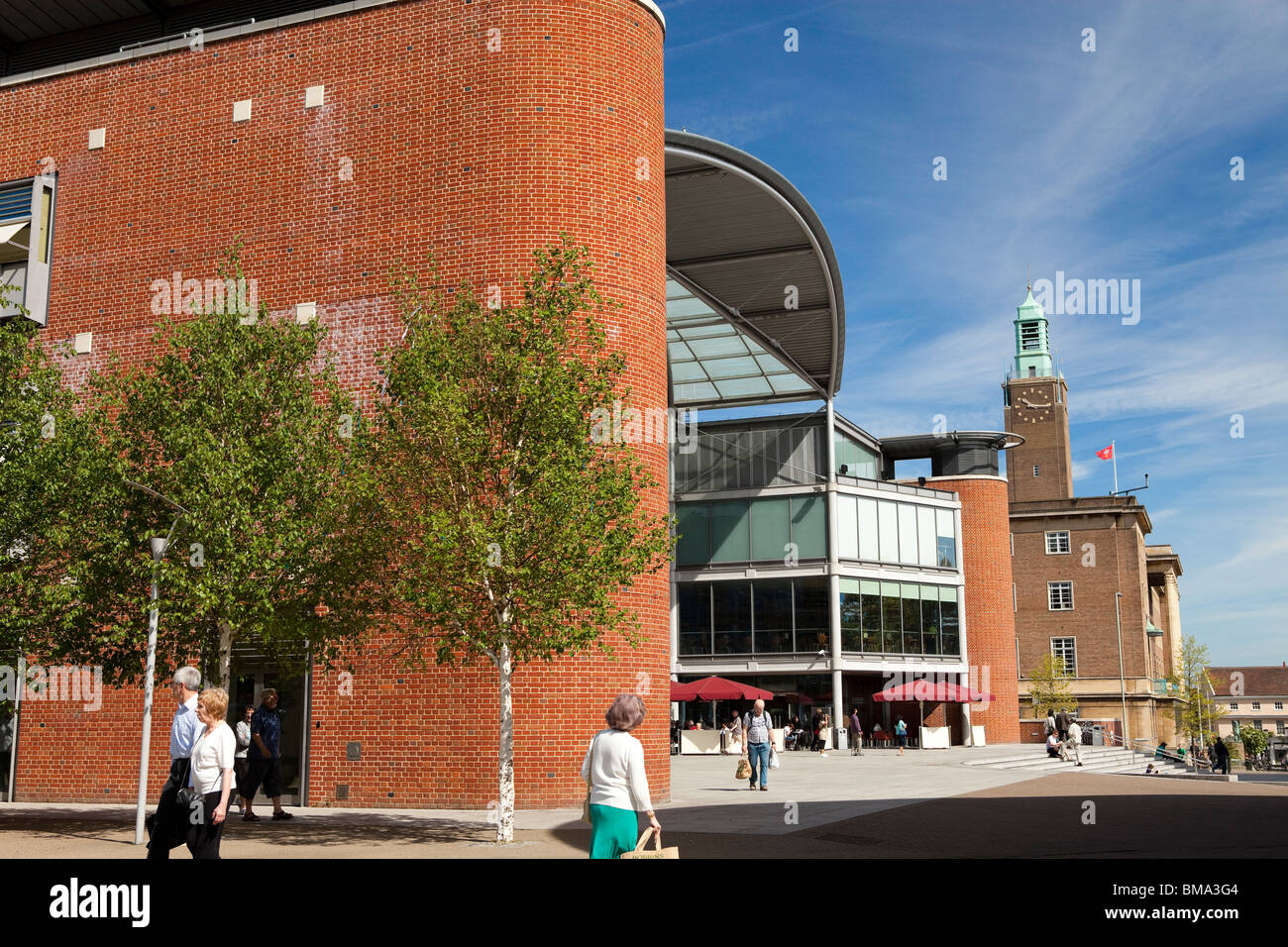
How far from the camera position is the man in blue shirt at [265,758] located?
17.0 meters

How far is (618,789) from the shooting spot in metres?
7.14

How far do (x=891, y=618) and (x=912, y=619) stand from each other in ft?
4.50

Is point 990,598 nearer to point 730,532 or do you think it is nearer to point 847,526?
point 847,526

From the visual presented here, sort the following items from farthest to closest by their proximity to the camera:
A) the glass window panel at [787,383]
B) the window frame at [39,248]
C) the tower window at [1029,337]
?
the tower window at [1029,337] → the glass window panel at [787,383] → the window frame at [39,248]

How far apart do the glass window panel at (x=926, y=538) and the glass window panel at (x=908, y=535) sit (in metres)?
0.29

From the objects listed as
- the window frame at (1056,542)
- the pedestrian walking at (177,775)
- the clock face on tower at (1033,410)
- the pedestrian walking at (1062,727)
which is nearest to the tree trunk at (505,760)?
the pedestrian walking at (177,775)

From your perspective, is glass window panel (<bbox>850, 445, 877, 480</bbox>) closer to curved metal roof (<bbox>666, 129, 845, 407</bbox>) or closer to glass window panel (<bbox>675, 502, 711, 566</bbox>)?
curved metal roof (<bbox>666, 129, 845, 407</bbox>)

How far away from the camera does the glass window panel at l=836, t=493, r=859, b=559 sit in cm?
4897

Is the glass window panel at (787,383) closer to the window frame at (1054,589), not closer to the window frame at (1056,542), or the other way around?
the window frame at (1056,542)

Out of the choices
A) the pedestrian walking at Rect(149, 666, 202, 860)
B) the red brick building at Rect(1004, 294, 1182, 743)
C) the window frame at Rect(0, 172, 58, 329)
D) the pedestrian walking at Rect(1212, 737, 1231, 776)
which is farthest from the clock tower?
the pedestrian walking at Rect(149, 666, 202, 860)

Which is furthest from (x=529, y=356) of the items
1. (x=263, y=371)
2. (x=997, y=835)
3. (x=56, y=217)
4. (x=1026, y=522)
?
(x=1026, y=522)

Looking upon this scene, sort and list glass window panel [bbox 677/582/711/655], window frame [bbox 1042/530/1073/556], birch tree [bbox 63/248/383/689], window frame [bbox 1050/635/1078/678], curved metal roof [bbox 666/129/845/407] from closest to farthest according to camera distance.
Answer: birch tree [bbox 63/248/383/689], curved metal roof [bbox 666/129/845/407], glass window panel [bbox 677/582/711/655], window frame [bbox 1050/635/1078/678], window frame [bbox 1042/530/1073/556]

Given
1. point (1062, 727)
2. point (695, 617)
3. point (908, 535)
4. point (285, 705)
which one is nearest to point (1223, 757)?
point (1062, 727)

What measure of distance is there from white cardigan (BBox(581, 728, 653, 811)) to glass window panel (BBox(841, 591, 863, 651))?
138ft
